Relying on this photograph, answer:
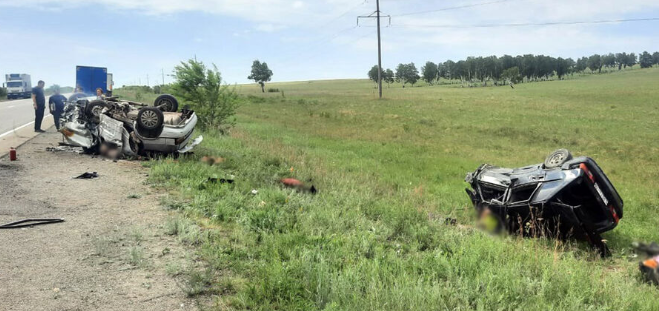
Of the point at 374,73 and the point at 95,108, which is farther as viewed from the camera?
the point at 374,73

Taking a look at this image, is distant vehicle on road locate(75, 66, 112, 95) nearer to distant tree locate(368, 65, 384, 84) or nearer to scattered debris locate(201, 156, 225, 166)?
scattered debris locate(201, 156, 225, 166)

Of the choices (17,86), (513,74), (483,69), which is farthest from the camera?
(483,69)

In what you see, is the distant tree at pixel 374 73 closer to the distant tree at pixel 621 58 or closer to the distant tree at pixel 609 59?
the distant tree at pixel 609 59

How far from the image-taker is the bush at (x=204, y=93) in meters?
16.9

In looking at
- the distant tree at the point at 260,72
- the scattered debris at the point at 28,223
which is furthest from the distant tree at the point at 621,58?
the scattered debris at the point at 28,223

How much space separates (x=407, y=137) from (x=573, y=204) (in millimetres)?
14134

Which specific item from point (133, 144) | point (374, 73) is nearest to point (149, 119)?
point (133, 144)

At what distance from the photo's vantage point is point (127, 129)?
1026cm

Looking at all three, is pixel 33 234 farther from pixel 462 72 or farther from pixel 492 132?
pixel 462 72

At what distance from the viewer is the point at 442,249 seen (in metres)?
5.12

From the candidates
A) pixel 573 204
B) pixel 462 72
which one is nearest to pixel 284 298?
pixel 573 204

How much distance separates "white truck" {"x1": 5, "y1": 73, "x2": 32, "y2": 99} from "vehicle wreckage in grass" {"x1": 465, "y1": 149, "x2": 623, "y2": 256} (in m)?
54.5

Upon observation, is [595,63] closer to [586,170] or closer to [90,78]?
[90,78]

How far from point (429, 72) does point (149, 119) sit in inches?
5661
